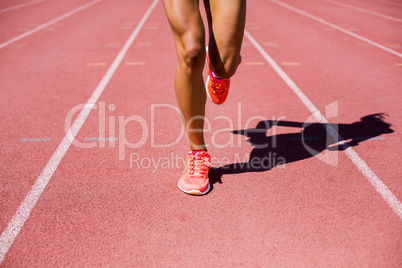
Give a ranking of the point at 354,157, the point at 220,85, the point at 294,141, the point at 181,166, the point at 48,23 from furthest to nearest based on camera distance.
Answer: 1. the point at 48,23
2. the point at 294,141
3. the point at 354,157
4. the point at 181,166
5. the point at 220,85

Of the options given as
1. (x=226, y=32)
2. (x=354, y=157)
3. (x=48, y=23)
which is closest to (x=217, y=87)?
(x=226, y=32)

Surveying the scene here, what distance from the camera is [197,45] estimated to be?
2.32 metres

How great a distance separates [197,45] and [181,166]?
3.72 ft

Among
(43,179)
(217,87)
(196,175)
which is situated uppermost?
(217,87)

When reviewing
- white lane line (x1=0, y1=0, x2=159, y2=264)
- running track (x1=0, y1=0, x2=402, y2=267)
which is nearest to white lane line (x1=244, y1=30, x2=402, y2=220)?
running track (x1=0, y1=0, x2=402, y2=267)

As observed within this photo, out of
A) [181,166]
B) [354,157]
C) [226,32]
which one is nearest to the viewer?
[226,32]

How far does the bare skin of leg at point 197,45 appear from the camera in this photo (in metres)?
2.32

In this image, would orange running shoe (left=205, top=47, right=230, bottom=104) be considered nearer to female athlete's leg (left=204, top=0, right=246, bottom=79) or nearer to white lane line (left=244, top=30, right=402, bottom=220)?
female athlete's leg (left=204, top=0, right=246, bottom=79)

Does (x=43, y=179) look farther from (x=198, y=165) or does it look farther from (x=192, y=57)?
(x=192, y=57)

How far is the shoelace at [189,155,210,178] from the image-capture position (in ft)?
8.89

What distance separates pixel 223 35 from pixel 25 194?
71.9 inches

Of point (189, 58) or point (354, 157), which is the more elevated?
point (189, 58)

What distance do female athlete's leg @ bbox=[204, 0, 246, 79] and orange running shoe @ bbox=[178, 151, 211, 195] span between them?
2.22ft

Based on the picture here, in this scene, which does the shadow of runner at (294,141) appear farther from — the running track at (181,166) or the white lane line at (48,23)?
the white lane line at (48,23)
